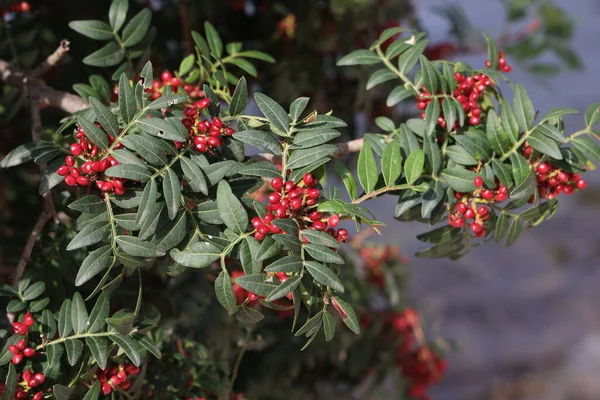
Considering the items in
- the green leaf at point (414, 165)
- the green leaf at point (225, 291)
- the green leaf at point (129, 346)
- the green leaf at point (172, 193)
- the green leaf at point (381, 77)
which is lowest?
the green leaf at point (129, 346)

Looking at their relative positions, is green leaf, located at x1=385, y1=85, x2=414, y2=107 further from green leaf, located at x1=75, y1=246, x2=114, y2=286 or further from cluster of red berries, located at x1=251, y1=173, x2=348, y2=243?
green leaf, located at x1=75, y1=246, x2=114, y2=286

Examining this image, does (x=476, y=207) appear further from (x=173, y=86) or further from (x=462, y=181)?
(x=173, y=86)

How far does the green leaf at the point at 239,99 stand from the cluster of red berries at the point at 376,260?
0.97 m

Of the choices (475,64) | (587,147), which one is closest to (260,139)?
(587,147)

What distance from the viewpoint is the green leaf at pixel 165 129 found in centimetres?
68

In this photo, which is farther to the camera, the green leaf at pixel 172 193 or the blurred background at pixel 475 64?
the blurred background at pixel 475 64

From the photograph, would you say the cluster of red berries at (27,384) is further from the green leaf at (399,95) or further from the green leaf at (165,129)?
the green leaf at (399,95)

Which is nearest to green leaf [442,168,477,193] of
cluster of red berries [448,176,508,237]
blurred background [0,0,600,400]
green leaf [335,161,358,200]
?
cluster of red berries [448,176,508,237]

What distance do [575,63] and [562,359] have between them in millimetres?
1993

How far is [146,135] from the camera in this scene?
703 mm

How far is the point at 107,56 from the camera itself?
3.01 feet

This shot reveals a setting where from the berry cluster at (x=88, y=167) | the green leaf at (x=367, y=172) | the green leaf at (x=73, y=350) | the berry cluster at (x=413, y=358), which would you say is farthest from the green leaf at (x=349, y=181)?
the berry cluster at (x=413, y=358)

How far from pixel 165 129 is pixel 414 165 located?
0.25 m

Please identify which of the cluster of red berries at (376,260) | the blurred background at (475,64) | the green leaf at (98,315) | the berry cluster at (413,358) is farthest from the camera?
the cluster of red berries at (376,260)
